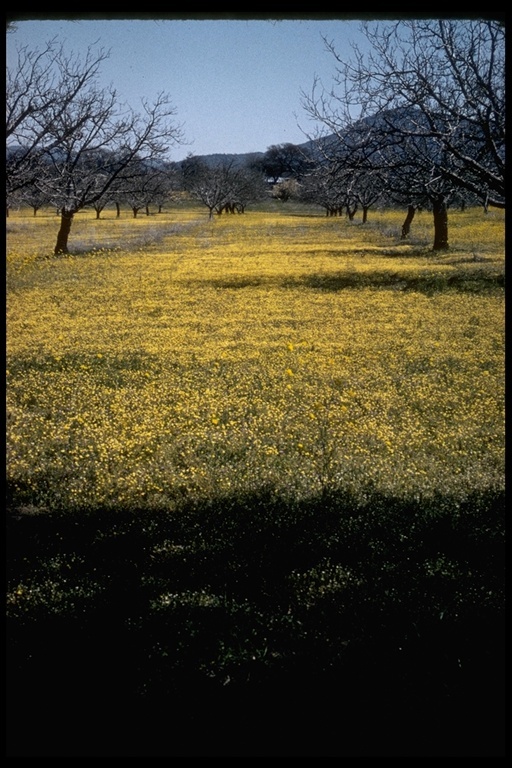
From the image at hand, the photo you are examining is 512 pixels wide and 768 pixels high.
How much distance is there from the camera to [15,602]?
3949 millimetres

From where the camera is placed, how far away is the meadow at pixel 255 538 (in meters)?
3.11

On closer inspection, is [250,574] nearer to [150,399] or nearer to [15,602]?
[15,602]

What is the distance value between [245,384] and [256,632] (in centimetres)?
534

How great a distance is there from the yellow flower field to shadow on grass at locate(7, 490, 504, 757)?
0.68m

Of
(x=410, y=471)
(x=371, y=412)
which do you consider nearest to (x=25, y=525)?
(x=410, y=471)

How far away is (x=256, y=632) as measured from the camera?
3.67 metres

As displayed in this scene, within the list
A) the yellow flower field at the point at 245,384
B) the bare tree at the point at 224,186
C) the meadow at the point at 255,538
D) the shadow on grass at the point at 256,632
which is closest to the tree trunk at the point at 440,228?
the yellow flower field at the point at 245,384

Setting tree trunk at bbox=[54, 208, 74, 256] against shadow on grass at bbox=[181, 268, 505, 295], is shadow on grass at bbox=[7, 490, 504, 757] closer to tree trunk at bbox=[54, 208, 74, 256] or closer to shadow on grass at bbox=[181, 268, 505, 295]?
shadow on grass at bbox=[181, 268, 505, 295]

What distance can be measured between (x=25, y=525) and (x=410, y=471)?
11.6 feet

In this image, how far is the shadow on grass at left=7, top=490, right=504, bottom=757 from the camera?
3.00 metres

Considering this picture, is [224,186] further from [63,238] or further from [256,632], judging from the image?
[256,632]

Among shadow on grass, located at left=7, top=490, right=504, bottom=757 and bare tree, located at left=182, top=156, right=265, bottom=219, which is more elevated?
bare tree, located at left=182, top=156, right=265, bottom=219

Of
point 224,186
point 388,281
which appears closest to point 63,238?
point 388,281

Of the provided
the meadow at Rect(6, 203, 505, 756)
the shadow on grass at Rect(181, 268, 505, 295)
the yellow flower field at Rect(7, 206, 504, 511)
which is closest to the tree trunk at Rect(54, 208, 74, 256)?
the yellow flower field at Rect(7, 206, 504, 511)
